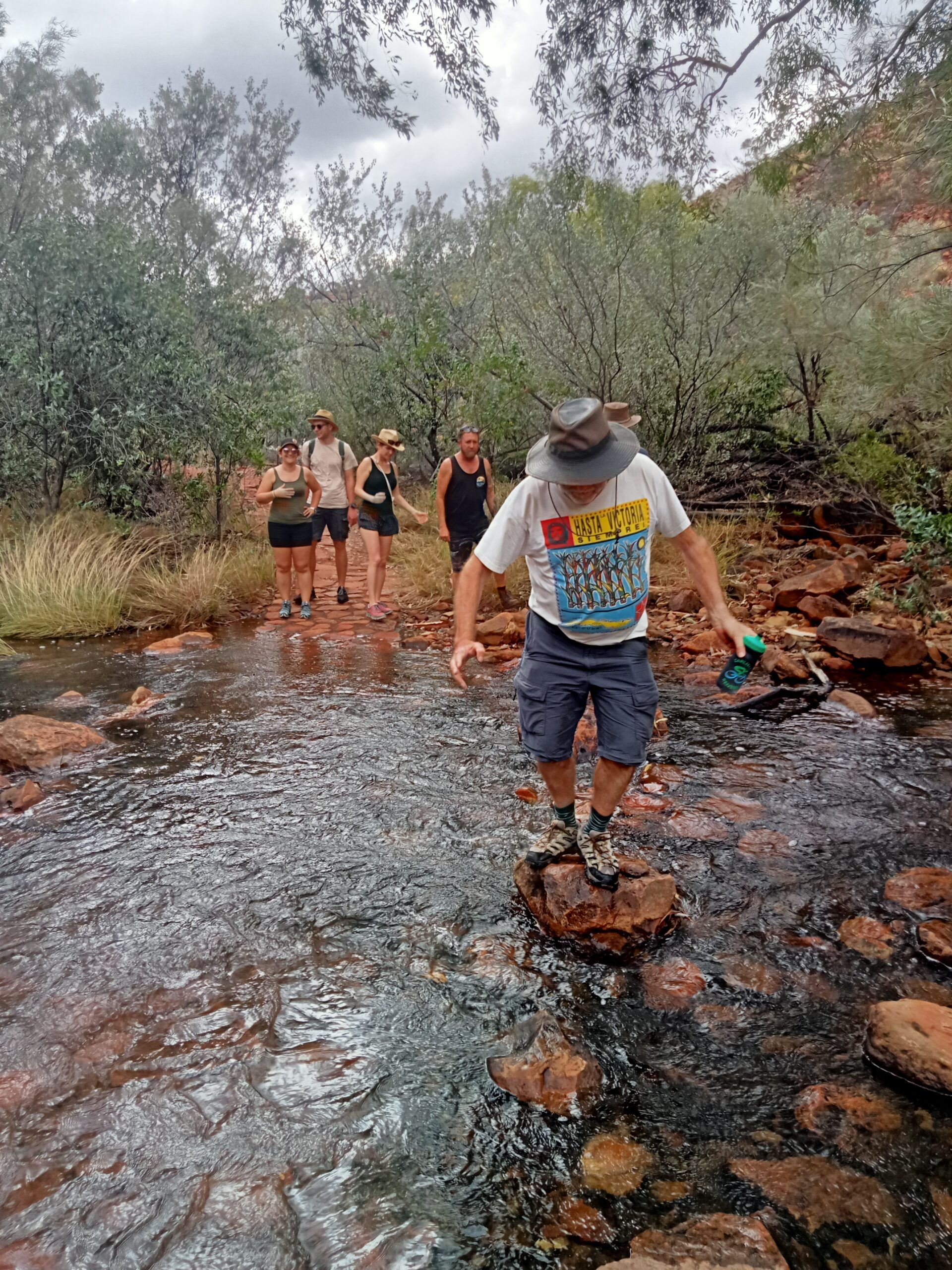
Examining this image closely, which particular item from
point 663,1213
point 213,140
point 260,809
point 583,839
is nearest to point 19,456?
point 260,809

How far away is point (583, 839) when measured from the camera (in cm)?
358

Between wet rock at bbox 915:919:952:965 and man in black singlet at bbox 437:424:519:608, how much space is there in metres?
5.42

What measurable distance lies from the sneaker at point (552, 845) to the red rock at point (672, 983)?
2.10 ft

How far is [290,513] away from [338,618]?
129 cm

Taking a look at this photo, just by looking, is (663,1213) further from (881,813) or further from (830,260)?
(830,260)

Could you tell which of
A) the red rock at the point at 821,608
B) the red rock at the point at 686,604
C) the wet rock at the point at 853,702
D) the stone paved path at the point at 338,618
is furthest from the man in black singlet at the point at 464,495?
the wet rock at the point at 853,702

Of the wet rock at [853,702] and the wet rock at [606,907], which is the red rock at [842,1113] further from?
the wet rock at [853,702]

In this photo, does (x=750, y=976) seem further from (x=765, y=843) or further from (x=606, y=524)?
(x=606, y=524)

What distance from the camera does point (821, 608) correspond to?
25.2 feet

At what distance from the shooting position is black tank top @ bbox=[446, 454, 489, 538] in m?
8.13

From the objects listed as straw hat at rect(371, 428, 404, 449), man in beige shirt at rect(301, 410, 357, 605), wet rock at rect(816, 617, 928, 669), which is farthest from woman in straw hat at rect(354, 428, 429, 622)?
wet rock at rect(816, 617, 928, 669)

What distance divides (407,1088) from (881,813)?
114 inches

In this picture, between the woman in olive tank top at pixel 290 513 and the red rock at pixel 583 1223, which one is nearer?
the red rock at pixel 583 1223

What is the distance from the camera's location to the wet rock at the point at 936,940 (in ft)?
10.2
